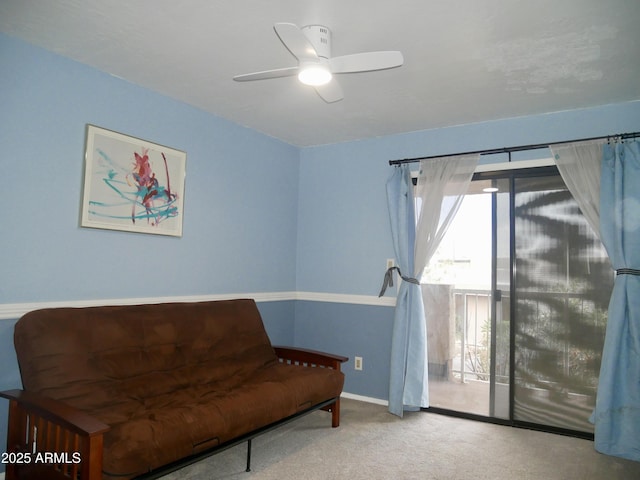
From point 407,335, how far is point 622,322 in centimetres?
151

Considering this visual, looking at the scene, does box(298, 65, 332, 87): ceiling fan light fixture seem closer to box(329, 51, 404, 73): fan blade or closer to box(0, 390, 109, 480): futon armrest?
box(329, 51, 404, 73): fan blade

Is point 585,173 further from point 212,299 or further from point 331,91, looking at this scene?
point 212,299

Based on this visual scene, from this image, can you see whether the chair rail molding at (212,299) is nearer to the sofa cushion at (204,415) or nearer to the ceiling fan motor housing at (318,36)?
the sofa cushion at (204,415)

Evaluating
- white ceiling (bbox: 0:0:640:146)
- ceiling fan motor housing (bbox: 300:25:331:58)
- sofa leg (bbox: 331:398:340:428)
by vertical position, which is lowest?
sofa leg (bbox: 331:398:340:428)

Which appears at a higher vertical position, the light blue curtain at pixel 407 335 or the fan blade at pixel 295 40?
the fan blade at pixel 295 40

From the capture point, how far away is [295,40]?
1971 millimetres

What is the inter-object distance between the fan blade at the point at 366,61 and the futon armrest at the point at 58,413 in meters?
1.94

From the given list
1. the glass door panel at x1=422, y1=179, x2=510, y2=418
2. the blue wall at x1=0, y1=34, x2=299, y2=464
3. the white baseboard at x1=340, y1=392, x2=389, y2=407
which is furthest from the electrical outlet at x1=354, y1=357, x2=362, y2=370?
the blue wall at x1=0, y1=34, x2=299, y2=464

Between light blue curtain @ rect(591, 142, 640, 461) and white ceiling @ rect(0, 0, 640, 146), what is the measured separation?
621mm

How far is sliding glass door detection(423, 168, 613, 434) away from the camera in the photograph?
10.6ft

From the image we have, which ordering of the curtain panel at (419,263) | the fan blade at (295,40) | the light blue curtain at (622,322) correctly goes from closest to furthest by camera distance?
1. the fan blade at (295,40)
2. the light blue curtain at (622,322)
3. the curtain panel at (419,263)

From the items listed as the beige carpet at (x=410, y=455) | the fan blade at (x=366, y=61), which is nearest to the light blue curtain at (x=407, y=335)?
the beige carpet at (x=410, y=455)

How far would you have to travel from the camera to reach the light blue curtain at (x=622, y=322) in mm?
2844

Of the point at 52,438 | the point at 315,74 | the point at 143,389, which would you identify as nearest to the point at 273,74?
the point at 315,74
